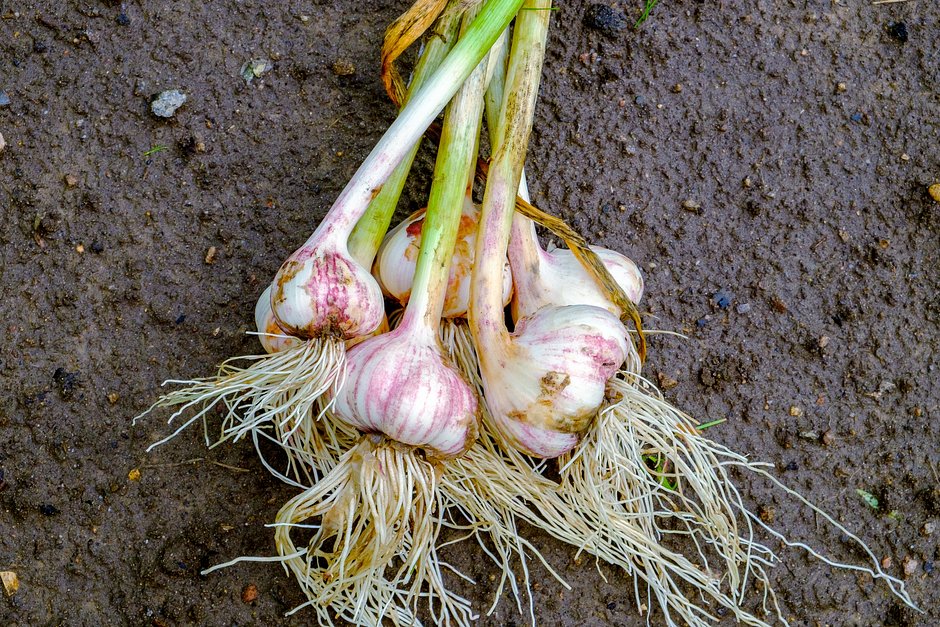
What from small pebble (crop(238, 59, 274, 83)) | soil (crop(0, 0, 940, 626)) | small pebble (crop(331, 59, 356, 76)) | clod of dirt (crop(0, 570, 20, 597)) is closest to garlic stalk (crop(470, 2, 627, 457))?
soil (crop(0, 0, 940, 626))

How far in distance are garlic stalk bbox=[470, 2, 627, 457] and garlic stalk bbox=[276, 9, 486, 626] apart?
0.05 metres

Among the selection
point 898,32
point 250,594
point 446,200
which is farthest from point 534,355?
point 898,32

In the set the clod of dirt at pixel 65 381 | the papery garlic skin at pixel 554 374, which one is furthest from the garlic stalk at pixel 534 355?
the clod of dirt at pixel 65 381

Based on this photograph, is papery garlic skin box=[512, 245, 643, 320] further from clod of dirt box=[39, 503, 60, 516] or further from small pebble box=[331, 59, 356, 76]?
clod of dirt box=[39, 503, 60, 516]

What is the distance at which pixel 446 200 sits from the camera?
1208 mm

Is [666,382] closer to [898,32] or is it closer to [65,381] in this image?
[898,32]

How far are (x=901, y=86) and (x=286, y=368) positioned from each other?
127cm

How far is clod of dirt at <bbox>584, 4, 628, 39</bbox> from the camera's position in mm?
1527

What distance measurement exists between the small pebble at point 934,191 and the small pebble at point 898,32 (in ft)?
0.98

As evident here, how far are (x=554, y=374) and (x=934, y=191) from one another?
89cm

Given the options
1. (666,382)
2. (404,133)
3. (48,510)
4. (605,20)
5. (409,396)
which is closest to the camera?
(409,396)

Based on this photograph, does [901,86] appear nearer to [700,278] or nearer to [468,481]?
[700,278]

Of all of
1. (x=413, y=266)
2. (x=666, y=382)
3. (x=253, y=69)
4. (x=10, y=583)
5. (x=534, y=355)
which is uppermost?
(x=253, y=69)

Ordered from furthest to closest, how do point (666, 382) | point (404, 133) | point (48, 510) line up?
point (666, 382)
point (48, 510)
point (404, 133)
